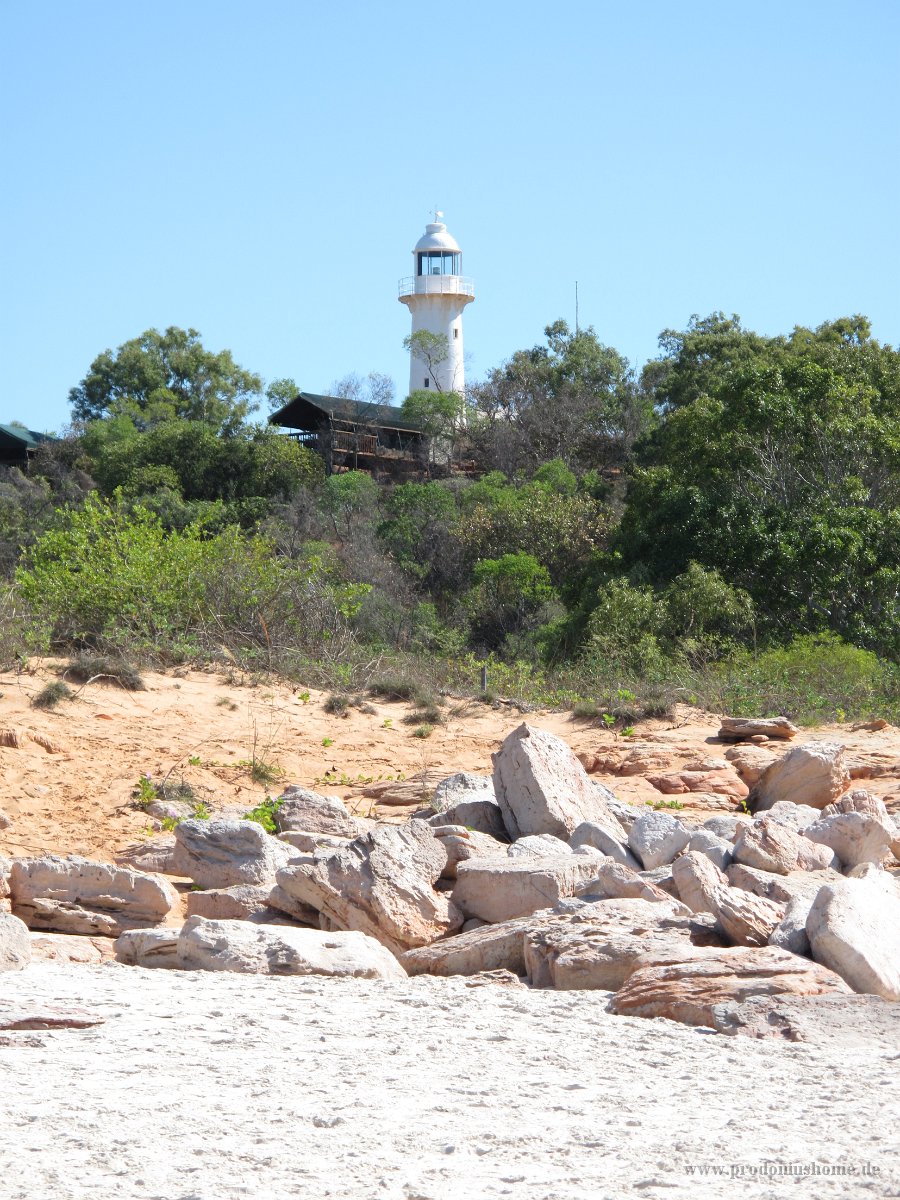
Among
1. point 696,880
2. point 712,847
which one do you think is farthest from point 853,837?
point 696,880

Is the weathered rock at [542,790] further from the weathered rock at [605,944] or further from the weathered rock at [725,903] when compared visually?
the weathered rock at [605,944]

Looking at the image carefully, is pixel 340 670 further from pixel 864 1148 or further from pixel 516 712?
pixel 864 1148

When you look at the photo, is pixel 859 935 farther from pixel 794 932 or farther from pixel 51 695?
pixel 51 695

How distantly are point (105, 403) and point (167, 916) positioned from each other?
1718 inches

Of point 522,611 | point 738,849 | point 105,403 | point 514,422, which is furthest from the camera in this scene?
point 105,403

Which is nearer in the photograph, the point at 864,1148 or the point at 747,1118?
the point at 864,1148

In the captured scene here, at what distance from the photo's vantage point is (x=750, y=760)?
10742 mm

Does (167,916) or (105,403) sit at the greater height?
(105,403)

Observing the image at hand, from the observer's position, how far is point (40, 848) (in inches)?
319

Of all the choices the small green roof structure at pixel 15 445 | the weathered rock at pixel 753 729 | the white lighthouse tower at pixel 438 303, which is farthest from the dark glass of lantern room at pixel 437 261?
the weathered rock at pixel 753 729

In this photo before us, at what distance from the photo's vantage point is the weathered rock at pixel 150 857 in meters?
7.52

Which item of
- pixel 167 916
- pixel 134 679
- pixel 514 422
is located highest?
pixel 514 422

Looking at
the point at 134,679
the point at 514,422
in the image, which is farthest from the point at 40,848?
the point at 514,422

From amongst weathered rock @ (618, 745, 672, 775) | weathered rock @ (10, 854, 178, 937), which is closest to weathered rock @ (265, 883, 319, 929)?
weathered rock @ (10, 854, 178, 937)
